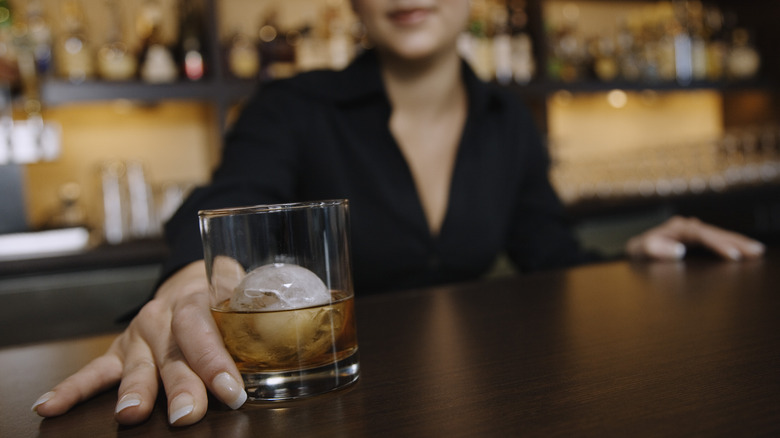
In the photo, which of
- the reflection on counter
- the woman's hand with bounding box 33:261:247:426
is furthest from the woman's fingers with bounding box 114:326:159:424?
the reflection on counter

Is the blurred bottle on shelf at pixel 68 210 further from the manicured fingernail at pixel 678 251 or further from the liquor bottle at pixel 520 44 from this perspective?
the manicured fingernail at pixel 678 251

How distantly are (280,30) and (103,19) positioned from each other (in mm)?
546

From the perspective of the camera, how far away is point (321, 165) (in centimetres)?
116

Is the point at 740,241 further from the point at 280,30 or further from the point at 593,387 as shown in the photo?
the point at 280,30

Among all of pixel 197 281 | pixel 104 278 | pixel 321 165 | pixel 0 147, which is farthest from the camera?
pixel 0 147

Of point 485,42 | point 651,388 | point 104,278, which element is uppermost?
point 485,42

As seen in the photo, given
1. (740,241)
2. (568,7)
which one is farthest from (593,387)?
(568,7)

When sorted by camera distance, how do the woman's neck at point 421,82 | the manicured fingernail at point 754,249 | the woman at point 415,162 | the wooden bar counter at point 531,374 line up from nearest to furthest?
the wooden bar counter at point 531,374
the manicured fingernail at point 754,249
the woman at point 415,162
the woman's neck at point 421,82

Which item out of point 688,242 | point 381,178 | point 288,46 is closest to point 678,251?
point 688,242

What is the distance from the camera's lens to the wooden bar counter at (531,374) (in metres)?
0.32

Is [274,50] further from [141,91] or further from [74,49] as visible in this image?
[74,49]

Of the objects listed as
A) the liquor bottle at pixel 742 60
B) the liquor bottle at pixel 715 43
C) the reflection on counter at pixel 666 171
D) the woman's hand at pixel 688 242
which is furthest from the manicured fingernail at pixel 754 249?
the liquor bottle at pixel 742 60

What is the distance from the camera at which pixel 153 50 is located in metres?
2.12

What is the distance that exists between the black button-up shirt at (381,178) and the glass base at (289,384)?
0.68 meters
